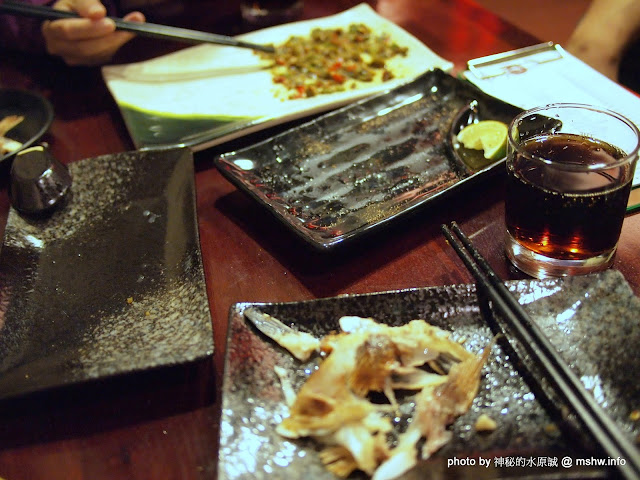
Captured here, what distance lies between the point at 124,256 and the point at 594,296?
1162 millimetres

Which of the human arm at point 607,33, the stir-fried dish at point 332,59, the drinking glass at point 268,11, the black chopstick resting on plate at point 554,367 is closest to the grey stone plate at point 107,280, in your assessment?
the black chopstick resting on plate at point 554,367

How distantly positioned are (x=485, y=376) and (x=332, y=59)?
171cm

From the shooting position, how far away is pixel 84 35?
218cm

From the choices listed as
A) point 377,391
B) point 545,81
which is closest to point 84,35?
point 545,81

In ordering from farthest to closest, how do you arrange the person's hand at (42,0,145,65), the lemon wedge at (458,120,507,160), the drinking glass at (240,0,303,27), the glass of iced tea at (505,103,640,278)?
the drinking glass at (240,0,303,27)
the person's hand at (42,0,145,65)
the lemon wedge at (458,120,507,160)
the glass of iced tea at (505,103,640,278)

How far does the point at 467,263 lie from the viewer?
43.8 inches

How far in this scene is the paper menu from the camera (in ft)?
5.77

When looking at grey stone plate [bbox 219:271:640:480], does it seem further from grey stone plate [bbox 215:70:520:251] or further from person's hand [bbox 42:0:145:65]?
person's hand [bbox 42:0:145:65]

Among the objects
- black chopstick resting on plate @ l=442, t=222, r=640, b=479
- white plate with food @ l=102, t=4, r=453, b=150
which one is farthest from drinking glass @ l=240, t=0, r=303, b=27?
black chopstick resting on plate @ l=442, t=222, r=640, b=479

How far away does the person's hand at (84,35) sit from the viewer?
2146 millimetres

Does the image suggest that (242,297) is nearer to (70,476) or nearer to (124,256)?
(124,256)

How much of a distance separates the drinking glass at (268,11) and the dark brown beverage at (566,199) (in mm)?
1929

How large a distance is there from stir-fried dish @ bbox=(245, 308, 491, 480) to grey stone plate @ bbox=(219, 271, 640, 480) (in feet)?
0.08

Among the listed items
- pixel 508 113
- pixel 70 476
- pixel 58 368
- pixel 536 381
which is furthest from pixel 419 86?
pixel 70 476
